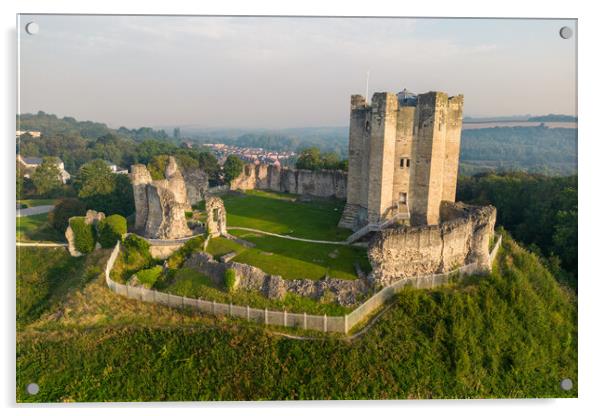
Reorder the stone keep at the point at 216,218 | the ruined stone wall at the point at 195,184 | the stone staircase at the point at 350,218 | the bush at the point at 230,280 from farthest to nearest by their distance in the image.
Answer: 1. the ruined stone wall at the point at 195,184
2. the stone staircase at the point at 350,218
3. the stone keep at the point at 216,218
4. the bush at the point at 230,280

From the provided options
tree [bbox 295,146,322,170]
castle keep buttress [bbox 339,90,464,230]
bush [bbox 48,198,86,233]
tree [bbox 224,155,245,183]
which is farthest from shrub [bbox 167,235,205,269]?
tree [bbox 295,146,322,170]

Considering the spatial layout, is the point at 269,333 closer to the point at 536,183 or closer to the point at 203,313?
the point at 203,313

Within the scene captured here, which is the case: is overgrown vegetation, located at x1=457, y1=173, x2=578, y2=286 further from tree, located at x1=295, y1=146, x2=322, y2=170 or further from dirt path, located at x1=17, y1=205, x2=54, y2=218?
dirt path, located at x1=17, y1=205, x2=54, y2=218

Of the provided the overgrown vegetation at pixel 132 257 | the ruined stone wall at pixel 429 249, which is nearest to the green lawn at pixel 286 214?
the ruined stone wall at pixel 429 249

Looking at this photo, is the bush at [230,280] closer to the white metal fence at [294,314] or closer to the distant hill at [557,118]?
the white metal fence at [294,314]

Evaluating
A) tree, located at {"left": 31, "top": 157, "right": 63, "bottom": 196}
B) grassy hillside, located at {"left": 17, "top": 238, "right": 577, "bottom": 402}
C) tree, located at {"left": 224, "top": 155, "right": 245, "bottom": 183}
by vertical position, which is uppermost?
tree, located at {"left": 224, "top": 155, "right": 245, "bottom": 183}

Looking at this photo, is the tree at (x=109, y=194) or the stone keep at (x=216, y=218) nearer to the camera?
the stone keep at (x=216, y=218)
